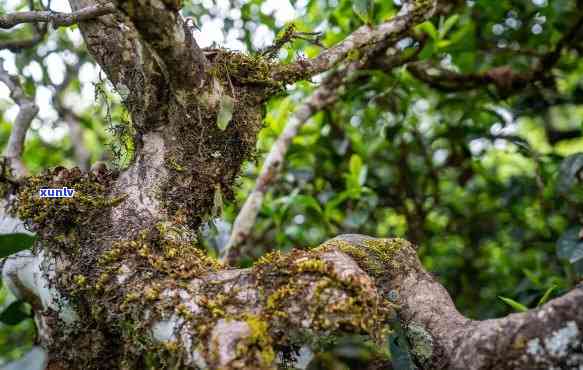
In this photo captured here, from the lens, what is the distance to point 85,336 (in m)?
1.19

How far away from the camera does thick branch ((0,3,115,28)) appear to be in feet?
3.71

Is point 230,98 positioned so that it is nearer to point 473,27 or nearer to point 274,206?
point 274,206

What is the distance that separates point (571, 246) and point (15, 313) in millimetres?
1652

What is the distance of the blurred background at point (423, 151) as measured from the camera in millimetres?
2221

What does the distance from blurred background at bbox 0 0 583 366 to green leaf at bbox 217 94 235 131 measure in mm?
689

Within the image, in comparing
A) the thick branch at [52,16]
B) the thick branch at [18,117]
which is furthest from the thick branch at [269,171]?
the thick branch at [52,16]

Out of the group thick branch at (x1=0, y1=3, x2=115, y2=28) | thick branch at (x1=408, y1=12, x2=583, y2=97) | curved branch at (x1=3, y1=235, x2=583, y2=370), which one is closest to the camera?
curved branch at (x1=3, y1=235, x2=583, y2=370)

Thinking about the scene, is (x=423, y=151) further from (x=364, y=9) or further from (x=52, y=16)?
(x=52, y=16)

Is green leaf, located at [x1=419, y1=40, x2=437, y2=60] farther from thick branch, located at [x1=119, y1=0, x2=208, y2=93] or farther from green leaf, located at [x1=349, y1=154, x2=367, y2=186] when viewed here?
thick branch, located at [x1=119, y1=0, x2=208, y2=93]

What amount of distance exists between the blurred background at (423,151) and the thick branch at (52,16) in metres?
0.76

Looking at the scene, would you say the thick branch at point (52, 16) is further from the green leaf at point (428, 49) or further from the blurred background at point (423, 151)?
the green leaf at point (428, 49)

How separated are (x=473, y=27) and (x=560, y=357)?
82.7 inches

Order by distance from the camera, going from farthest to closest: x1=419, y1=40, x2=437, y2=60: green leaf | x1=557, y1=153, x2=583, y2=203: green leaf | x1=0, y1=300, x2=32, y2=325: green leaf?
x1=419, y1=40, x2=437, y2=60: green leaf, x1=557, y1=153, x2=583, y2=203: green leaf, x1=0, y1=300, x2=32, y2=325: green leaf

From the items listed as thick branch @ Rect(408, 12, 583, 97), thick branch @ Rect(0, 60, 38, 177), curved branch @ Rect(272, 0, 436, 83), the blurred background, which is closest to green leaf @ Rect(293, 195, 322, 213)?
the blurred background
